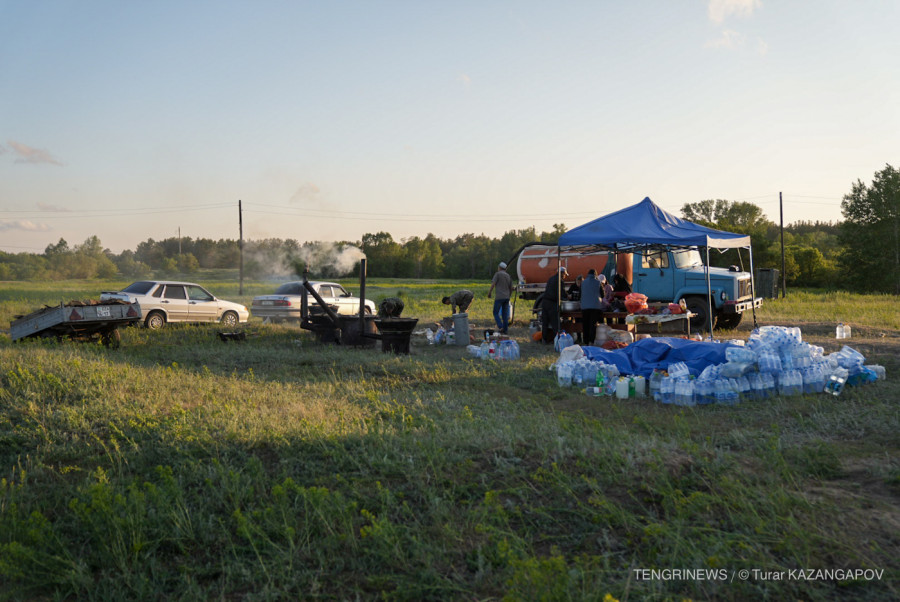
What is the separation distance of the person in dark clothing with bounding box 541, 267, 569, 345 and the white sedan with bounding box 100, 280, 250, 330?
10549mm

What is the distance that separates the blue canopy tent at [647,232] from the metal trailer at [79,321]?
10317 mm

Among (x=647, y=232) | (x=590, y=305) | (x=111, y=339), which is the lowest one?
(x=111, y=339)

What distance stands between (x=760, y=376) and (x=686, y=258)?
10119 millimetres

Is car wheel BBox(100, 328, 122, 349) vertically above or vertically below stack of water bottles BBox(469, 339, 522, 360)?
above

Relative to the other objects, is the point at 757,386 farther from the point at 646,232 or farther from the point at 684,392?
the point at 646,232

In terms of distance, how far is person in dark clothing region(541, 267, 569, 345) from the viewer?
13516 millimetres

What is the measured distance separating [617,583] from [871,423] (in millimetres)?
4581

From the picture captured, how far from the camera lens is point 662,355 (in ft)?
29.3

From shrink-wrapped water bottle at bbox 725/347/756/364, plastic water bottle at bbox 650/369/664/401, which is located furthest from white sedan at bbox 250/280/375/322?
shrink-wrapped water bottle at bbox 725/347/756/364

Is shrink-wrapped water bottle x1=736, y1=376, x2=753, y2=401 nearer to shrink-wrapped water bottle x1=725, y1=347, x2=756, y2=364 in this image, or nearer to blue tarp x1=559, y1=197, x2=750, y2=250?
shrink-wrapped water bottle x1=725, y1=347, x2=756, y2=364

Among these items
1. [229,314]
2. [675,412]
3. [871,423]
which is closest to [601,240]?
[675,412]

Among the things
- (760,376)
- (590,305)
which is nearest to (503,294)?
(590,305)

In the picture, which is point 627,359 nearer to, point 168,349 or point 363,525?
point 363,525

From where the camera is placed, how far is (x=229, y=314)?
19594mm
